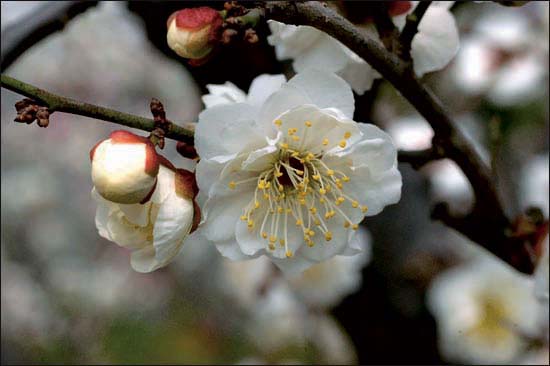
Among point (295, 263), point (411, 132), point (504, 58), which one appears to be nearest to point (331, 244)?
point (295, 263)

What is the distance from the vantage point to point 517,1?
2.39 ft

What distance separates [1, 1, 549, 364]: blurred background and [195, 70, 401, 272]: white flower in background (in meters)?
0.33

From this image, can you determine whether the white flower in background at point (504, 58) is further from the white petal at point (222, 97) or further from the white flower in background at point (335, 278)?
the white petal at point (222, 97)

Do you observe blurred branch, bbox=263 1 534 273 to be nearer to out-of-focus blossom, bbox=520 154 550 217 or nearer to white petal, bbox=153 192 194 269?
white petal, bbox=153 192 194 269

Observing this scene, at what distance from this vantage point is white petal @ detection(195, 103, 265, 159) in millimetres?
648

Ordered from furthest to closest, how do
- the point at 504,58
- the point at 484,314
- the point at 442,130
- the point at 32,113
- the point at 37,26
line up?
1. the point at 504,58
2. the point at 484,314
3. the point at 37,26
4. the point at 442,130
5. the point at 32,113

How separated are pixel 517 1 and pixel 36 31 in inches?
23.8

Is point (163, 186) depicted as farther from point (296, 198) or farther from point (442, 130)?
point (442, 130)

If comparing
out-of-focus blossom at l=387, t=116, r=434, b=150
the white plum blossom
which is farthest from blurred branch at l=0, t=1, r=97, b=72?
out-of-focus blossom at l=387, t=116, r=434, b=150

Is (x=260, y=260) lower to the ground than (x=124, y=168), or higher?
lower

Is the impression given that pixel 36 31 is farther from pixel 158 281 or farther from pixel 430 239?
pixel 158 281

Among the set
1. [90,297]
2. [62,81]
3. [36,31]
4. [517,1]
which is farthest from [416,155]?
[62,81]

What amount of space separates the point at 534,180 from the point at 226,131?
125cm

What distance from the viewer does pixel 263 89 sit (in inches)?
29.2
